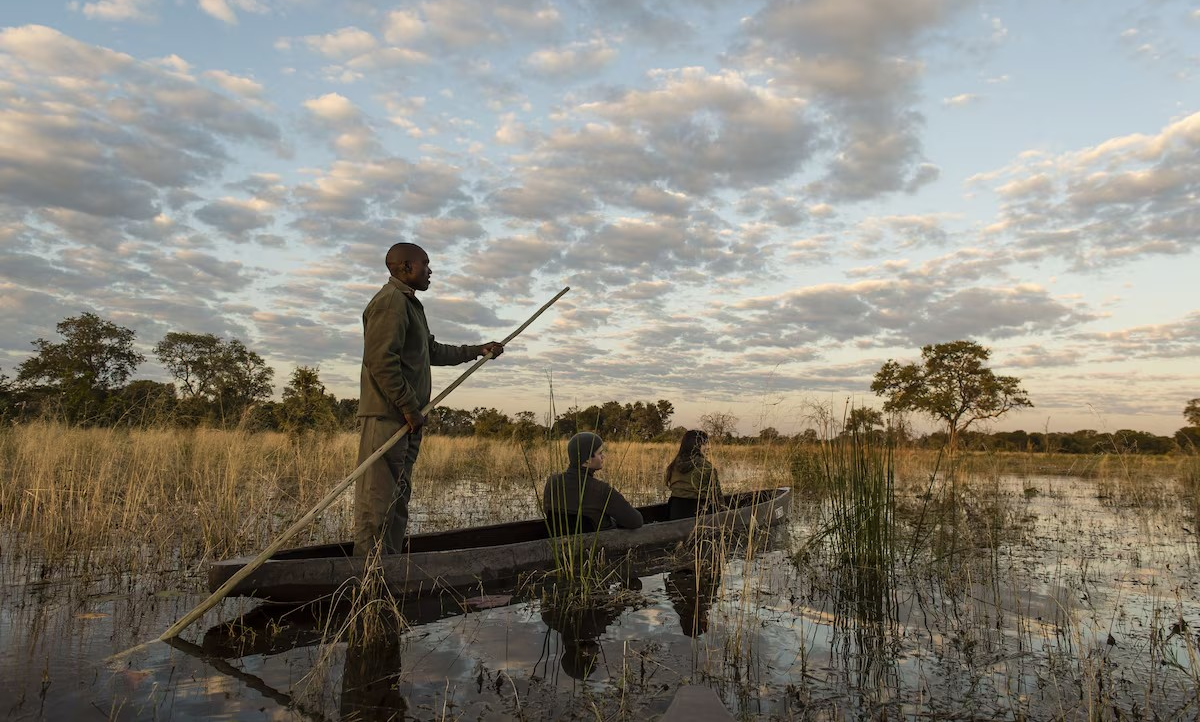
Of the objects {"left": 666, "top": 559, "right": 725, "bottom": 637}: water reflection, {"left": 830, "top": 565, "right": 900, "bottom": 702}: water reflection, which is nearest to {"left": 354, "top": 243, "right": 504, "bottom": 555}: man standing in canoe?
{"left": 666, "top": 559, "right": 725, "bottom": 637}: water reflection

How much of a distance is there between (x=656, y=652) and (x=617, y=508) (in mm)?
2267

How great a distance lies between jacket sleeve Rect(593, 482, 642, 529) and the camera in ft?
20.7

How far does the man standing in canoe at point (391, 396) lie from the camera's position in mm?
4801

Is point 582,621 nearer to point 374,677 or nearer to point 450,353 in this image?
point 374,677

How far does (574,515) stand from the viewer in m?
6.46

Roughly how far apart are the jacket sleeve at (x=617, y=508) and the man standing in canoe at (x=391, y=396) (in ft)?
5.97

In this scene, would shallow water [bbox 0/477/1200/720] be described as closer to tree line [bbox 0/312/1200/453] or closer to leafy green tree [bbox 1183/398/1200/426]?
tree line [bbox 0/312/1200/453]

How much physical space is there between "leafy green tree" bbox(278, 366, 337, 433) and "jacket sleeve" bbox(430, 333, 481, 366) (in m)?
7.58

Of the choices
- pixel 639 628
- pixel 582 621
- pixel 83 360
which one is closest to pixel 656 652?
pixel 639 628

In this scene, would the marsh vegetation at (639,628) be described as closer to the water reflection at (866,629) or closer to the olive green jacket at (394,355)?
the water reflection at (866,629)

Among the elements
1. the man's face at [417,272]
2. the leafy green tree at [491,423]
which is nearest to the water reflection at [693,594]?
the man's face at [417,272]

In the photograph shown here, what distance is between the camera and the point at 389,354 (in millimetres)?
4797

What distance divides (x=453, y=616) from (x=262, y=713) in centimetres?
182

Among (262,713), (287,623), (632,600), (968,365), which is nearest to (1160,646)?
(632,600)
